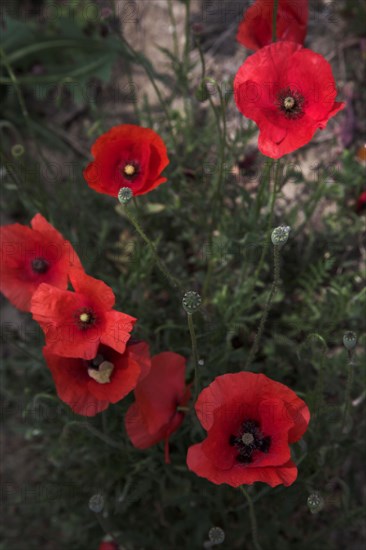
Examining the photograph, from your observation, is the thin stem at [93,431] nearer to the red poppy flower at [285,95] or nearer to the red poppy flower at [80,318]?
the red poppy flower at [80,318]

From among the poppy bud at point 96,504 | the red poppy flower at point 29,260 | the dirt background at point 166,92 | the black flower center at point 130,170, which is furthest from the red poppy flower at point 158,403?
the dirt background at point 166,92

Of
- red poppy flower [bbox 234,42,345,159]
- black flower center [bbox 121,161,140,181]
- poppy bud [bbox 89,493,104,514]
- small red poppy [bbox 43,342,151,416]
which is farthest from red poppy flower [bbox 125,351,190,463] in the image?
red poppy flower [bbox 234,42,345,159]

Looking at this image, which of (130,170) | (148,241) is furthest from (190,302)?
(130,170)

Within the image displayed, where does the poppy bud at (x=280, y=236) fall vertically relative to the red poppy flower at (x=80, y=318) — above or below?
above

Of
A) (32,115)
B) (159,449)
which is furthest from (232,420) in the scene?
(32,115)

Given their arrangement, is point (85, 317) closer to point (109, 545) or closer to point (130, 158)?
point (130, 158)

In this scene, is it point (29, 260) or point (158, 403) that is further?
point (29, 260)
